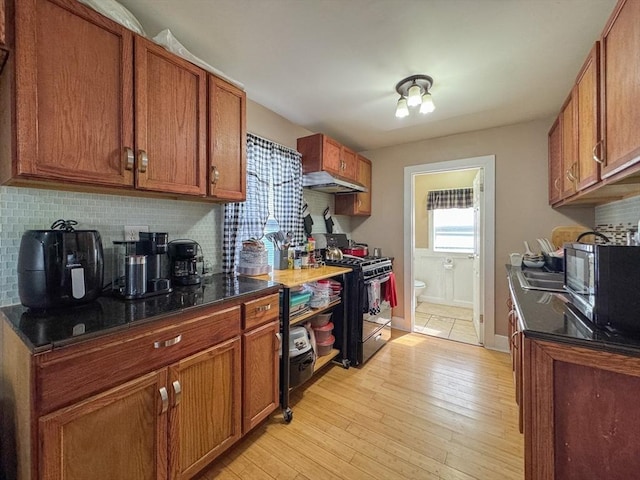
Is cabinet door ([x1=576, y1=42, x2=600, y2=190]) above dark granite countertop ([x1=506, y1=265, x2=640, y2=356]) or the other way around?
above

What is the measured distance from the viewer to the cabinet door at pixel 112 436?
0.83 m

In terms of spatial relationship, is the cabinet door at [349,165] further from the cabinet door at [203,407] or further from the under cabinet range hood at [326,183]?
the cabinet door at [203,407]

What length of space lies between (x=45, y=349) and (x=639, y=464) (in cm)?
188

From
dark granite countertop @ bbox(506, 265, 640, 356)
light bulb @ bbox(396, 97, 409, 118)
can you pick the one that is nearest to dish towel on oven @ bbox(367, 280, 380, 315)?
dark granite countertop @ bbox(506, 265, 640, 356)

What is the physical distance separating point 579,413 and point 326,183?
7.74 ft

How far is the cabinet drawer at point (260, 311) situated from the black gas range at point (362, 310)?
93cm

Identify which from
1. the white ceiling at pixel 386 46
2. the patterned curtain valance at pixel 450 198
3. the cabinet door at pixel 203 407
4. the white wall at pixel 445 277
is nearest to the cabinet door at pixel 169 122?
the white ceiling at pixel 386 46

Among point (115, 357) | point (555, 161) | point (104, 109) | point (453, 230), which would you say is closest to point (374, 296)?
point (555, 161)

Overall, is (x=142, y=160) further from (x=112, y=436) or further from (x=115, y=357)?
(x=112, y=436)

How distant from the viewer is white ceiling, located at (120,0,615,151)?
50.8 inches

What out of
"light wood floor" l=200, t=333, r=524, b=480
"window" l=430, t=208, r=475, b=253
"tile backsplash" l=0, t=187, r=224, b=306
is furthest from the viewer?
"window" l=430, t=208, r=475, b=253

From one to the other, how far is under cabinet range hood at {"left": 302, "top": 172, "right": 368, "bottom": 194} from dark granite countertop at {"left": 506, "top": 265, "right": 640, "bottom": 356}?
186cm

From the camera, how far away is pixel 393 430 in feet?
5.43

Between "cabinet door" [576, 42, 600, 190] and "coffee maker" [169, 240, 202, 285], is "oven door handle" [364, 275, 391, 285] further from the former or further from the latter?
"cabinet door" [576, 42, 600, 190]
